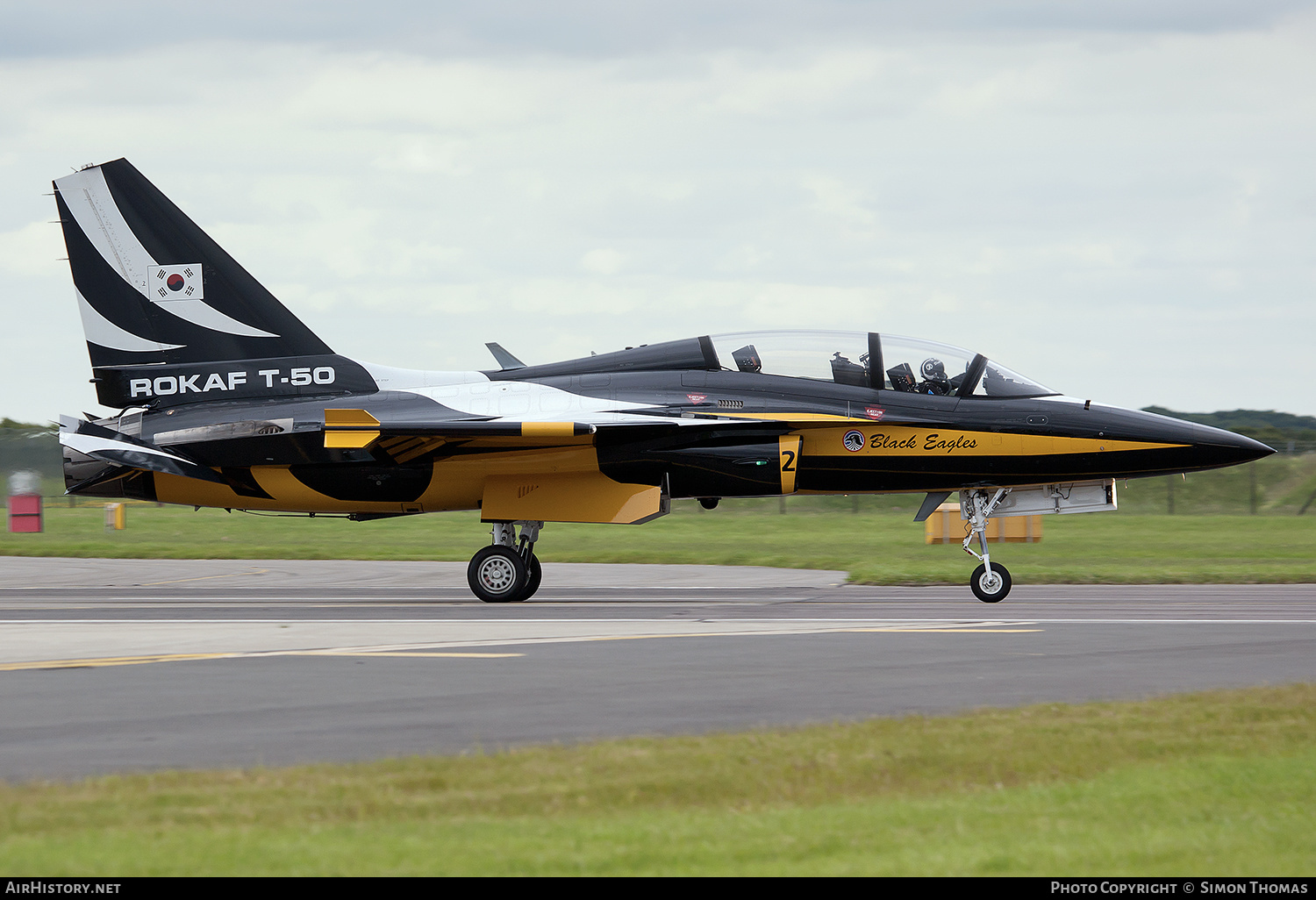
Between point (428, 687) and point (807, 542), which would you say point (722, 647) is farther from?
point (807, 542)

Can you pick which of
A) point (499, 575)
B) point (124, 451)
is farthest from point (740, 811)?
point (124, 451)

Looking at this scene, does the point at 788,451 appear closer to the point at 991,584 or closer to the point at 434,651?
the point at 991,584

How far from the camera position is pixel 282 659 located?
1099 centimetres

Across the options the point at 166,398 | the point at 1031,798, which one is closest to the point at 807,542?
the point at 166,398

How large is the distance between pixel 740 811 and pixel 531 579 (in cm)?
1197

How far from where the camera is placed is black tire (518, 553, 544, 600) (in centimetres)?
1733

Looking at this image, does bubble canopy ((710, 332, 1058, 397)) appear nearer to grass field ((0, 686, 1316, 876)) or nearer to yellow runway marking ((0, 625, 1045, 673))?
yellow runway marking ((0, 625, 1045, 673))

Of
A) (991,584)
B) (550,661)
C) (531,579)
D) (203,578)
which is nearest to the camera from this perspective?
(550,661)

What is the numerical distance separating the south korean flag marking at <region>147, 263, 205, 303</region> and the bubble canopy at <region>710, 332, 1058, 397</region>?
23.7 feet

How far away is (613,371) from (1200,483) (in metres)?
36.6

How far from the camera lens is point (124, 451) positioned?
672 inches

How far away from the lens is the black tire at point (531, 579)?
1733 centimetres

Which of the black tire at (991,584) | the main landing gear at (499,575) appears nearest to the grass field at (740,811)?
the black tire at (991,584)

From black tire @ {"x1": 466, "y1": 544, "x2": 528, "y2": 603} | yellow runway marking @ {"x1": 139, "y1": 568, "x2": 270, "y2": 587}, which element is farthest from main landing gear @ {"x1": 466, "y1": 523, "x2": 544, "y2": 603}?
yellow runway marking @ {"x1": 139, "y1": 568, "x2": 270, "y2": 587}
